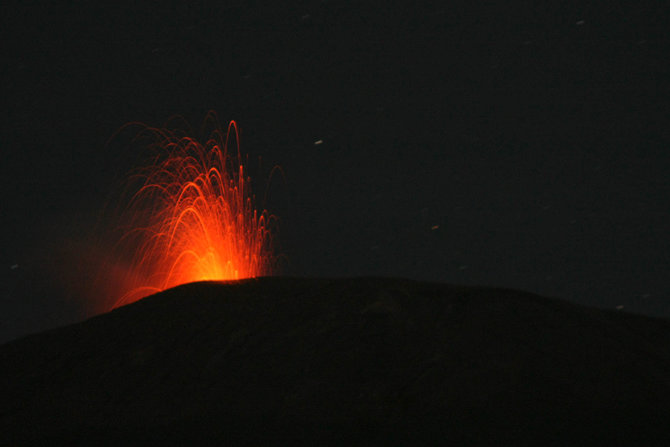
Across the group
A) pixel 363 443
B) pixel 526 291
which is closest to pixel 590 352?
pixel 526 291

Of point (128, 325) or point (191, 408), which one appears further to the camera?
point (128, 325)

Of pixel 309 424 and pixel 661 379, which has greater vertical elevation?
pixel 309 424

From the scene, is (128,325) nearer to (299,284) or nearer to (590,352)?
(299,284)

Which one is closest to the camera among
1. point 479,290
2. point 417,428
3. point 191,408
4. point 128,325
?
point 417,428

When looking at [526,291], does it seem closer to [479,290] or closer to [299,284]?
[479,290]

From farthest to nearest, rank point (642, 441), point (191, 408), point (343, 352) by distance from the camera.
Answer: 1. point (343, 352)
2. point (191, 408)
3. point (642, 441)

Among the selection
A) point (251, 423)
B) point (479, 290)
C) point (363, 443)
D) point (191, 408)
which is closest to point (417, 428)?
point (363, 443)
